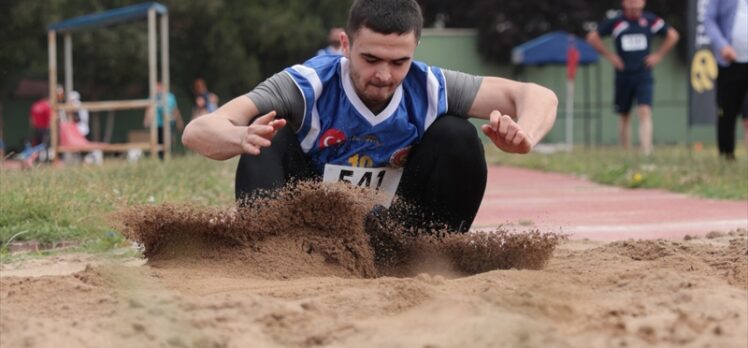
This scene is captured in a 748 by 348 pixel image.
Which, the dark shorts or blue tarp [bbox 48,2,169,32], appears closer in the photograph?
the dark shorts

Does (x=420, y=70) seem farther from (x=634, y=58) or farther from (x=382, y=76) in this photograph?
(x=634, y=58)

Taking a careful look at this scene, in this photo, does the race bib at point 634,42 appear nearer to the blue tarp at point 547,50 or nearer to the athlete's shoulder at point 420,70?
the athlete's shoulder at point 420,70

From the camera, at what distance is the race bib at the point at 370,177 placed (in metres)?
4.32

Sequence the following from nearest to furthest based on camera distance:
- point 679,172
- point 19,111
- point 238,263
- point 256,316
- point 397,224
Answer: point 256,316, point 238,263, point 397,224, point 679,172, point 19,111

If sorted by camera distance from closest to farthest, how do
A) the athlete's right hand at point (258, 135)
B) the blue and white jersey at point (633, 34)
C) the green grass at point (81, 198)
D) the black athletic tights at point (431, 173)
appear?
1. the athlete's right hand at point (258, 135)
2. the black athletic tights at point (431, 173)
3. the green grass at point (81, 198)
4. the blue and white jersey at point (633, 34)

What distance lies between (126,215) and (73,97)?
14382mm

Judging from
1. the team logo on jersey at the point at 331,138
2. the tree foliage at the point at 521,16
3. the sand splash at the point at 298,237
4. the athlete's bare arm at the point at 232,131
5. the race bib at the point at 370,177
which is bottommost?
the tree foliage at the point at 521,16

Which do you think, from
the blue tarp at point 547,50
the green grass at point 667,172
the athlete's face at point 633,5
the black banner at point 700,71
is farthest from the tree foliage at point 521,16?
the green grass at point 667,172

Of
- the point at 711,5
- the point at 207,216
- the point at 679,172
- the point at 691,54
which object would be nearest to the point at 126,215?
the point at 207,216

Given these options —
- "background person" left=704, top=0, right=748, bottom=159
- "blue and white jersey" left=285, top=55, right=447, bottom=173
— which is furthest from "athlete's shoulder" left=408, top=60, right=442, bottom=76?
"background person" left=704, top=0, right=748, bottom=159

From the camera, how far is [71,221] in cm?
563

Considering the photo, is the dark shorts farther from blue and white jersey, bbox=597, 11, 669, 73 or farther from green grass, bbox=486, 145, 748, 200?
green grass, bbox=486, 145, 748, 200

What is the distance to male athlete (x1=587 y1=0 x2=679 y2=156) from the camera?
11945 millimetres

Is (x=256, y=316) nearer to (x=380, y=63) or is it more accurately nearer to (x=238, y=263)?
(x=238, y=263)
